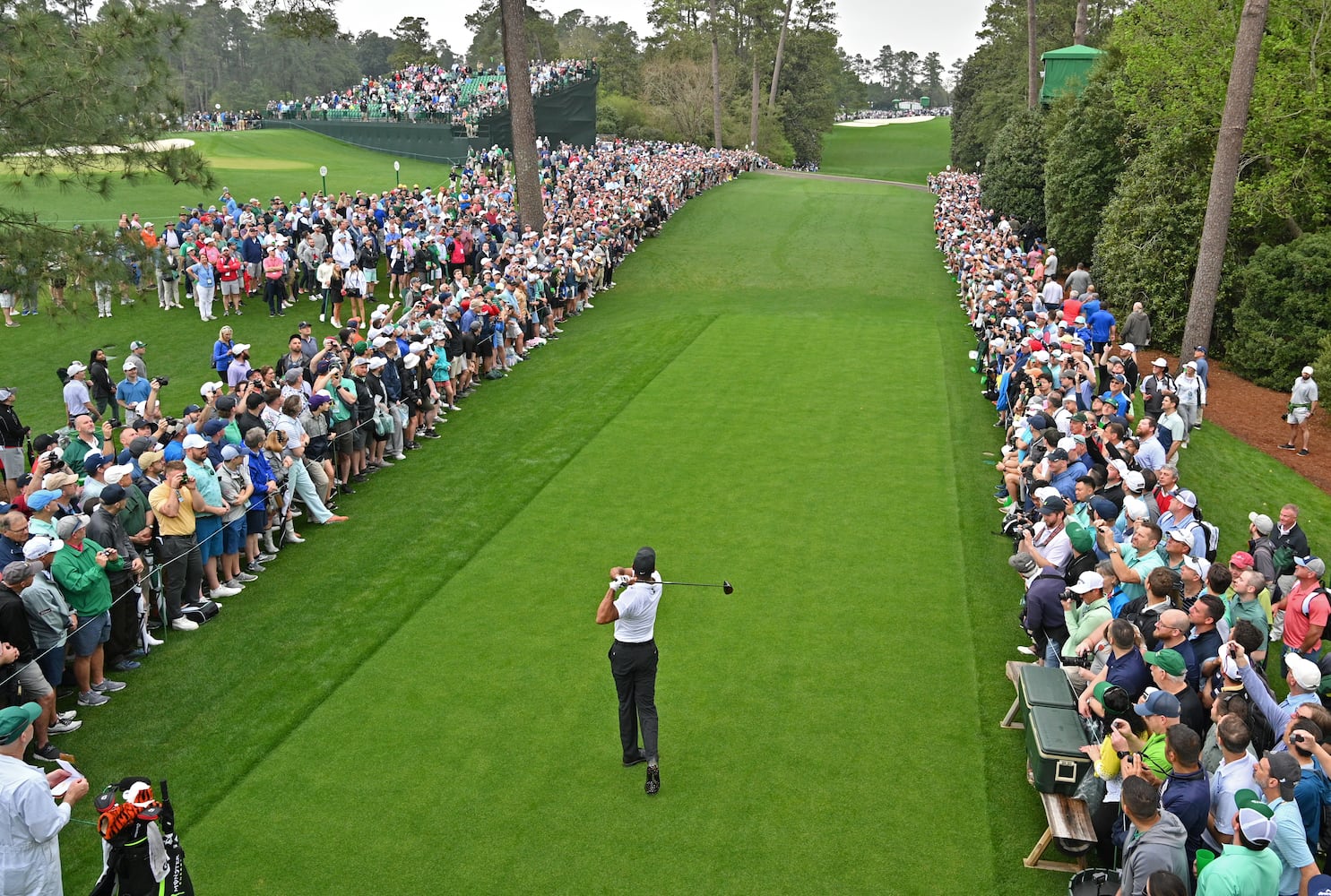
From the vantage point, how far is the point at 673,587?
1123cm

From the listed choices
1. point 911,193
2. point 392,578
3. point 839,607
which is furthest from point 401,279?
point 911,193

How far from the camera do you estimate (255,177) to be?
130 ft

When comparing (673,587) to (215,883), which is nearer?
(215,883)

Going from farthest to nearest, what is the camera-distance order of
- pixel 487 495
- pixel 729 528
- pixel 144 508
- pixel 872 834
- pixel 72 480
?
pixel 487 495, pixel 729 528, pixel 144 508, pixel 72 480, pixel 872 834

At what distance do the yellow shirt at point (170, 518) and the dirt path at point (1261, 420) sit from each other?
53.9 ft

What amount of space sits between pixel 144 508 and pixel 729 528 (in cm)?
655

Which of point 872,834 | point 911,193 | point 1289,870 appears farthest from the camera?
point 911,193

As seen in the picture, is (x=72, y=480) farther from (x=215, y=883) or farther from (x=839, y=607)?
(x=839, y=607)

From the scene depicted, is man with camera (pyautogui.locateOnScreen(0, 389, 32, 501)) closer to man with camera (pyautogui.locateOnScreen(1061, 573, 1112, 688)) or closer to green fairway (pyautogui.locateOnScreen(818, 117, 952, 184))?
man with camera (pyautogui.locateOnScreen(1061, 573, 1112, 688))

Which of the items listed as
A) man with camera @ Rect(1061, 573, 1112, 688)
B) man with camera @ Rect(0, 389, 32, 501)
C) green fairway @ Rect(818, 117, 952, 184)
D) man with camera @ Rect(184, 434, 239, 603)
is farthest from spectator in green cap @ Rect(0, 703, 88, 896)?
green fairway @ Rect(818, 117, 952, 184)

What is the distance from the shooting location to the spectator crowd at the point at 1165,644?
18.4 feet

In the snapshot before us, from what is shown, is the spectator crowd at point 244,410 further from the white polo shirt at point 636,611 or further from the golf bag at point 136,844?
the white polo shirt at point 636,611

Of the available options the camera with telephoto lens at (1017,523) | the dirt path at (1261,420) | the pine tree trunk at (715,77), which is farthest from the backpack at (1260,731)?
the pine tree trunk at (715,77)

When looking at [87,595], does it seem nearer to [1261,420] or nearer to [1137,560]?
[1137,560]
